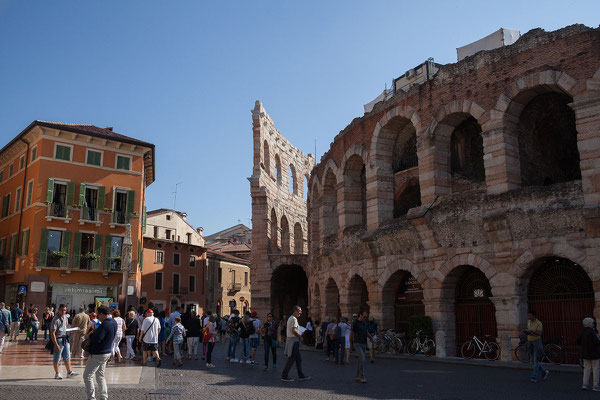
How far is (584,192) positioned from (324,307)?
13.3m

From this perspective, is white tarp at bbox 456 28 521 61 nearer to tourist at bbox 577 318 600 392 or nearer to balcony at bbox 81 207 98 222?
balcony at bbox 81 207 98 222

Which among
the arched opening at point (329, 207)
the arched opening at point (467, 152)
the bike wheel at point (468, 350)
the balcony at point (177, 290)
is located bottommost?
the bike wheel at point (468, 350)

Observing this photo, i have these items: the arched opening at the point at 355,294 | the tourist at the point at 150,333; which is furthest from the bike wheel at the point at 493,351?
the tourist at the point at 150,333

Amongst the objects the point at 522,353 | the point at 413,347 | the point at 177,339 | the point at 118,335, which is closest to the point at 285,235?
the point at 413,347

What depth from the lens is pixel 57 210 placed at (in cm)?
3039

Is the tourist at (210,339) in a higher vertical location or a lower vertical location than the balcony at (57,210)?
lower

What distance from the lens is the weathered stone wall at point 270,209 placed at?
34375 millimetres

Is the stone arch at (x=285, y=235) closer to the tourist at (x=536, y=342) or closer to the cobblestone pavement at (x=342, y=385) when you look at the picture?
the cobblestone pavement at (x=342, y=385)

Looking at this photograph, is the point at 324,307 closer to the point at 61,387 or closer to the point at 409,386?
the point at 409,386

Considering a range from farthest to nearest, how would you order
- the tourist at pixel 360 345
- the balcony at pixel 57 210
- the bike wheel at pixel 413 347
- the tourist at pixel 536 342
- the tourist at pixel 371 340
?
the balcony at pixel 57 210 → the bike wheel at pixel 413 347 → the tourist at pixel 371 340 → the tourist at pixel 360 345 → the tourist at pixel 536 342

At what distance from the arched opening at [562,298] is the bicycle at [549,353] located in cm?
24

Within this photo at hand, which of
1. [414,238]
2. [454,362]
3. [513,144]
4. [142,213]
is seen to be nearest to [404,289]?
[414,238]

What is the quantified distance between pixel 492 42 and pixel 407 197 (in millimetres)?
11513

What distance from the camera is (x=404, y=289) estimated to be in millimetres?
20438
